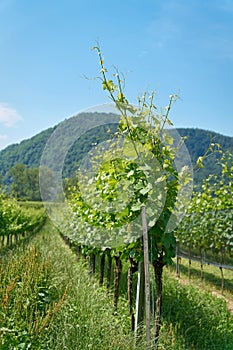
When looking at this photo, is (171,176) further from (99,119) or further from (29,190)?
(29,190)

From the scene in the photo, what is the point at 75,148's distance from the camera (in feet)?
21.8

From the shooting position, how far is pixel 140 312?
501 cm

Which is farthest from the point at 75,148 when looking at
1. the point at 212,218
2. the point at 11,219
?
the point at 11,219

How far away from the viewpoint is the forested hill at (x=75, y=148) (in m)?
6.13

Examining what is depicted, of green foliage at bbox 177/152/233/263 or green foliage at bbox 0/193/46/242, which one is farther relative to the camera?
green foliage at bbox 0/193/46/242

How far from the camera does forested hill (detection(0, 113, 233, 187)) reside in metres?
6.13

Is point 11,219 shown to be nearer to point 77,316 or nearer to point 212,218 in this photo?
point 212,218

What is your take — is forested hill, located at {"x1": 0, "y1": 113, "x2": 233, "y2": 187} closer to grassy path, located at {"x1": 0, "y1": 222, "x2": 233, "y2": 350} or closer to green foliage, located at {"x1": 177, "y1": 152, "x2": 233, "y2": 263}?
green foliage, located at {"x1": 177, "y1": 152, "x2": 233, "y2": 263}

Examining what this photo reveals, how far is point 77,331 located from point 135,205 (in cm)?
A: 133

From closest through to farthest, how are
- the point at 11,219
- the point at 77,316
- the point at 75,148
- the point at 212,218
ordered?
the point at 77,316, the point at 75,148, the point at 212,218, the point at 11,219

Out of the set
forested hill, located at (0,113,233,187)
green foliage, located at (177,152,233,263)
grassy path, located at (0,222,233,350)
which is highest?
forested hill, located at (0,113,233,187)

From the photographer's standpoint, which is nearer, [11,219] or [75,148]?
[75,148]

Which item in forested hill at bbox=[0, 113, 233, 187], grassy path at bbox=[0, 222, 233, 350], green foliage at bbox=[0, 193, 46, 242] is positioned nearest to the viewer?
grassy path at bbox=[0, 222, 233, 350]

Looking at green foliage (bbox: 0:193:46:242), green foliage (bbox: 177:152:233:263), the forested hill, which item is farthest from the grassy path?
green foliage (bbox: 0:193:46:242)
